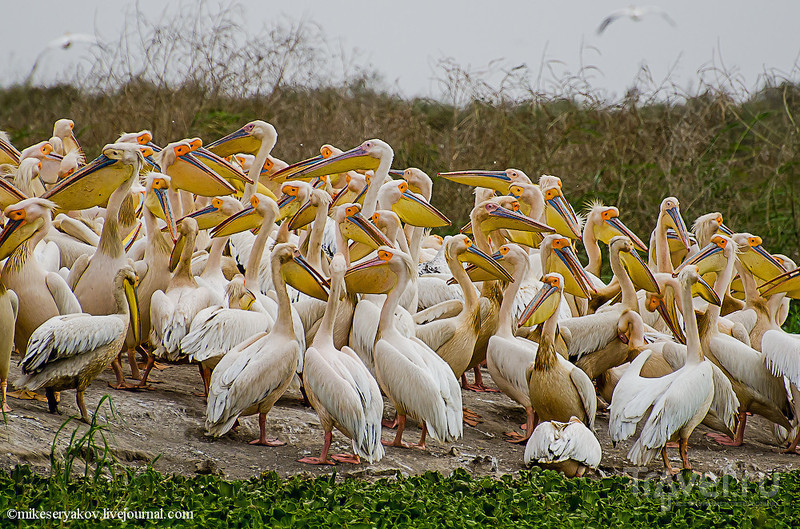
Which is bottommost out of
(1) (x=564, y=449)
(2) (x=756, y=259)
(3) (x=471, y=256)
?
(1) (x=564, y=449)

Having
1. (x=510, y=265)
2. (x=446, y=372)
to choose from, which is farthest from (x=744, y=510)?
(x=510, y=265)

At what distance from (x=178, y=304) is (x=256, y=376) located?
3.08 ft

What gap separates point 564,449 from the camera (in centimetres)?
425

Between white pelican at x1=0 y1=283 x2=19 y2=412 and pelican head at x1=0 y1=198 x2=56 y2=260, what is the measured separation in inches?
8.6

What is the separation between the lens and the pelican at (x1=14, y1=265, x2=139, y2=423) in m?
4.14

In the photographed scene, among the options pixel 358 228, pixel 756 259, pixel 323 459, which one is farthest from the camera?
pixel 756 259

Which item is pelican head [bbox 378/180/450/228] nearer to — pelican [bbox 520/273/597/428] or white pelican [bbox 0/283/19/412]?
pelican [bbox 520/273/597/428]

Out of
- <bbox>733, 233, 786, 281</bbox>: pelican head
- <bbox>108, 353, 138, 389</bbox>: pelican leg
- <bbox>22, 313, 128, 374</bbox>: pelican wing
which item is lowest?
<bbox>108, 353, 138, 389</bbox>: pelican leg

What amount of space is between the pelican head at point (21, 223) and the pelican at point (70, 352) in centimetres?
44

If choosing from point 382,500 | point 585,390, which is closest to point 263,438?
point 382,500

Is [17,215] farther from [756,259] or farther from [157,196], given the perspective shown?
[756,259]

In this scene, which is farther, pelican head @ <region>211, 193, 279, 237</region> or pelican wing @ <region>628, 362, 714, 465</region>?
pelican head @ <region>211, 193, 279, 237</region>

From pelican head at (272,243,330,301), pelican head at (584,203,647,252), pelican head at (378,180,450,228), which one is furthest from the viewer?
pelican head at (584,203,647,252)

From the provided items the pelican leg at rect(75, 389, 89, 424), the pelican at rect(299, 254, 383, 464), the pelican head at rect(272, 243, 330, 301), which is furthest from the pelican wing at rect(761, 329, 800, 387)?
the pelican leg at rect(75, 389, 89, 424)
